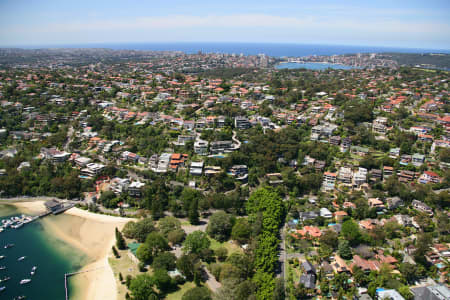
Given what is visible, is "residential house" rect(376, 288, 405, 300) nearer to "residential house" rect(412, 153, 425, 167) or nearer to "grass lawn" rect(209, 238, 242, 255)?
"grass lawn" rect(209, 238, 242, 255)

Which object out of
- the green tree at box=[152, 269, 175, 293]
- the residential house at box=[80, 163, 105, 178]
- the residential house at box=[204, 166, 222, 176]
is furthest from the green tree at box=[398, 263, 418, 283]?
the residential house at box=[80, 163, 105, 178]

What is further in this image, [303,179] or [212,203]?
[303,179]

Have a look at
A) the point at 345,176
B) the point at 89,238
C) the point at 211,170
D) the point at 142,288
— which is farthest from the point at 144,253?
the point at 345,176

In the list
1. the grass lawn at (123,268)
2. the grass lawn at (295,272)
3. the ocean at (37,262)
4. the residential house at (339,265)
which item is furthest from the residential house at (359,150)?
the ocean at (37,262)

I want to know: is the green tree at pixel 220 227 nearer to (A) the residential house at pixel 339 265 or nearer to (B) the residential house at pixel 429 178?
(A) the residential house at pixel 339 265

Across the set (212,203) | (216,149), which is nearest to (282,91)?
(216,149)

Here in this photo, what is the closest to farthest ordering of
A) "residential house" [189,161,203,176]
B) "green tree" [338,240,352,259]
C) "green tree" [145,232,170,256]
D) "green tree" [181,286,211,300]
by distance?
"green tree" [181,286,211,300], "green tree" [338,240,352,259], "green tree" [145,232,170,256], "residential house" [189,161,203,176]

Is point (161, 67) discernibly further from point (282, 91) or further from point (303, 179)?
point (303, 179)
